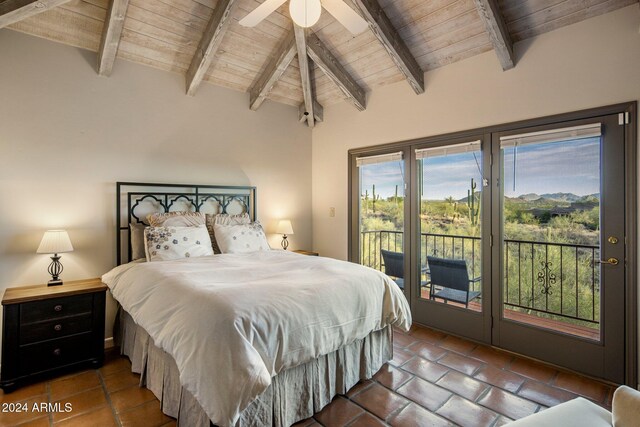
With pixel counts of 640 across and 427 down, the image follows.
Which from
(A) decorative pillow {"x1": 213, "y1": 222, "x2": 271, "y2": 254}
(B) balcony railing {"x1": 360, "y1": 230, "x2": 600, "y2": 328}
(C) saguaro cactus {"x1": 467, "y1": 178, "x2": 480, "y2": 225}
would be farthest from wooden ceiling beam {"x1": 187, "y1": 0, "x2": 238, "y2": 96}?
(B) balcony railing {"x1": 360, "y1": 230, "x2": 600, "y2": 328}

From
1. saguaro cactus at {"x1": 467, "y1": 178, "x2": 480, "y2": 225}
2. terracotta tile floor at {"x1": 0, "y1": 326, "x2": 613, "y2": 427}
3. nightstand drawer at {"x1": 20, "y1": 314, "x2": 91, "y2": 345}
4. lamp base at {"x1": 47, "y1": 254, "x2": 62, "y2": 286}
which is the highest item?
saguaro cactus at {"x1": 467, "y1": 178, "x2": 480, "y2": 225}

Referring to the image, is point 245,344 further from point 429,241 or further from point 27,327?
point 429,241

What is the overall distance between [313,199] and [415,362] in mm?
2784

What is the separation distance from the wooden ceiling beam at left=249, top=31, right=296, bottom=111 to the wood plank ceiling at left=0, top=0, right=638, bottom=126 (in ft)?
0.04

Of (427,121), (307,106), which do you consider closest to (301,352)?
(427,121)

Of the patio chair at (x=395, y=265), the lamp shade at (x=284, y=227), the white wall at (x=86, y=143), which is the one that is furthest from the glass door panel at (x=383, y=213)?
the white wall at (x=86, y=143)

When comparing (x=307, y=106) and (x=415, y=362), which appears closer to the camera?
(x=415, y=362)

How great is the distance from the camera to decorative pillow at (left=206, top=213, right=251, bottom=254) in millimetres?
3487

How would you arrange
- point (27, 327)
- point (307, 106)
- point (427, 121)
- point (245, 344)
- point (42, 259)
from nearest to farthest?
1. point (245, 344)
2. point (27, 327)
3. point (42, 259)
4. point (427, 121)
5. point (307, 106)

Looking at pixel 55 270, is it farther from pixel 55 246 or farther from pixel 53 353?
pixel 53 353

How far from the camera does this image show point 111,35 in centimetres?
279

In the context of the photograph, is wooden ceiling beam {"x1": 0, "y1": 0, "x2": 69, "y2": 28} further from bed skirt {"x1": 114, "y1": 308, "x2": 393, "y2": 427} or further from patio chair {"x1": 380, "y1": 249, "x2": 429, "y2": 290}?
patio chair {"x1": 380, "y1": 249, "x2": 429, "y2": 290}

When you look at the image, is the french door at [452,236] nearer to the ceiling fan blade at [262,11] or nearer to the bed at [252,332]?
the bed at [252,332]

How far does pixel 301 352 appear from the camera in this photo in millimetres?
1883
